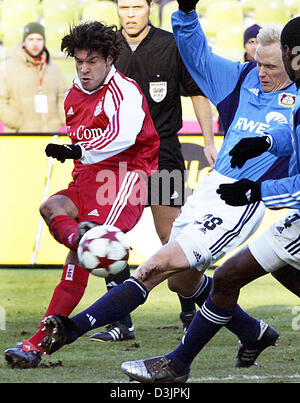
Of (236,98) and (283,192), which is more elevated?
(236,98)

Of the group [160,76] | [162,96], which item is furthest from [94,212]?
[160,76]

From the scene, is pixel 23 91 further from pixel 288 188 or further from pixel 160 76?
pixel 288 188

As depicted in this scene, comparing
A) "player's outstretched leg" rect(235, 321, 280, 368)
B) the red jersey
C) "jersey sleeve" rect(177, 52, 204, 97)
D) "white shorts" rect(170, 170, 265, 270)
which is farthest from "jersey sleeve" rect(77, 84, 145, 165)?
"player's outstretched leg" rect(235, 321, 280, 368)

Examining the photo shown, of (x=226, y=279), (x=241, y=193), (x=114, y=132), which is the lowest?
(x=226, y=279)

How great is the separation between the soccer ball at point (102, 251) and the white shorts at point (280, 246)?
77cm

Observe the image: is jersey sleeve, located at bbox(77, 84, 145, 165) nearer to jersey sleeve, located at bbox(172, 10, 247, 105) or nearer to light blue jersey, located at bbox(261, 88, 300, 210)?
jersey sleeve, located at bbox(172, 10, 247, 105)

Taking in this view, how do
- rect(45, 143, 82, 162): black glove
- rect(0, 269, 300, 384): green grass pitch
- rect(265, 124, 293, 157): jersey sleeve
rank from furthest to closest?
rect(45, 143, 82, 162): black glove, rect(0, 269, 300, 384): green grass pitch, rect(265, 124, 293, 157): jersey sleeve

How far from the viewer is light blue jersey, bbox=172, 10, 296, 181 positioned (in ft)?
17.0

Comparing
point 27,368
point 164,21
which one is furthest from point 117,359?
point 164,21

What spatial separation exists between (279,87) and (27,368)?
2.20 meters

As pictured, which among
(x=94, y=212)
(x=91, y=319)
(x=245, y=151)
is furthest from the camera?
(x=94, y=212)

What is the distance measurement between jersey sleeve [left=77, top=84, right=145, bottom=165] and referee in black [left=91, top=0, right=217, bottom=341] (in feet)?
3.40

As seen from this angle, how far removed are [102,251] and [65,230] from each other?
0.40 meters

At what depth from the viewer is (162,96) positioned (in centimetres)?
675
